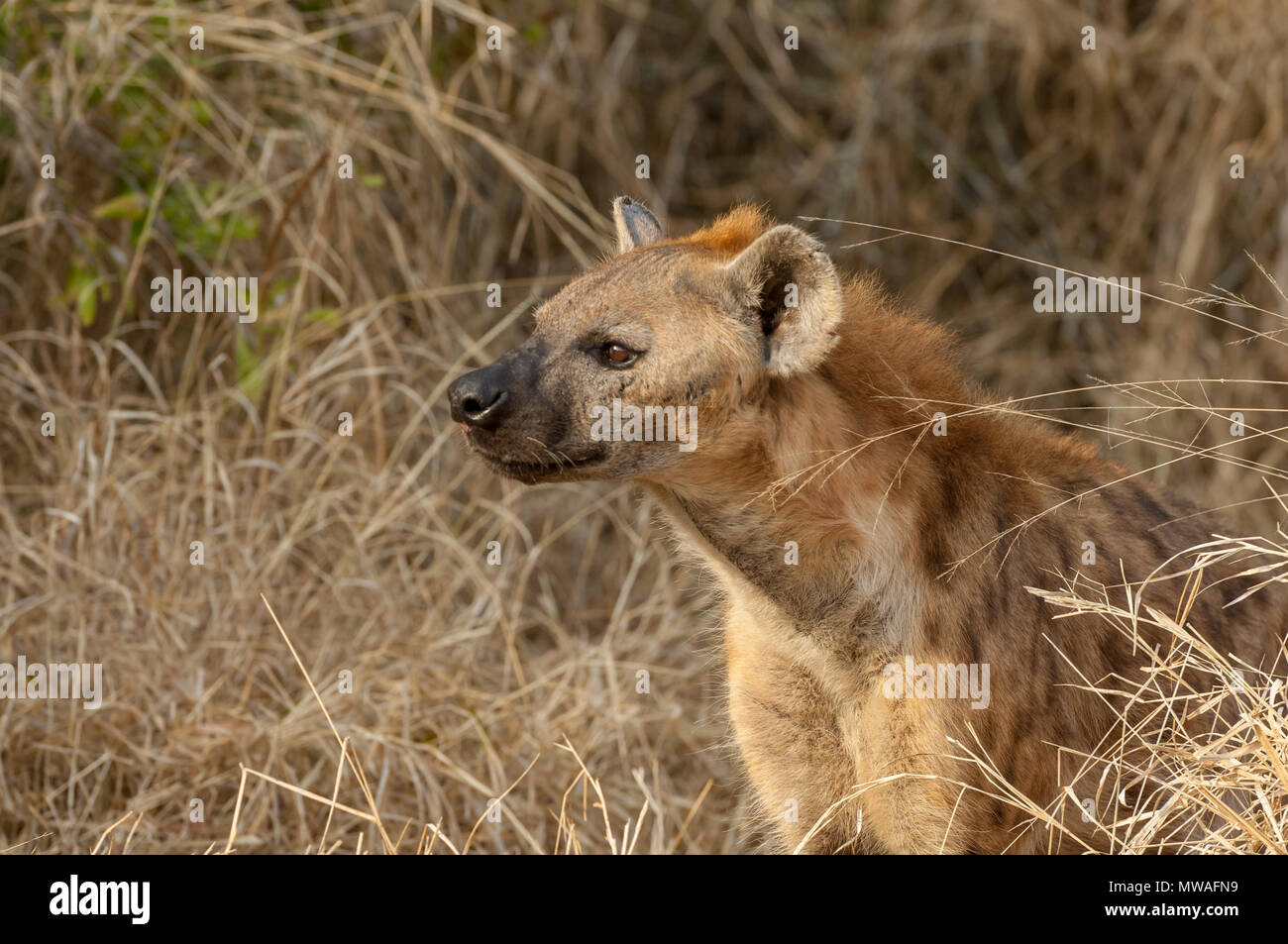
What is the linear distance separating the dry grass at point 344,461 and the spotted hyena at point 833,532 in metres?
0.29

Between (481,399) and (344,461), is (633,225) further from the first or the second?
(344,461)

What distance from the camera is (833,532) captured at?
12.0 feet

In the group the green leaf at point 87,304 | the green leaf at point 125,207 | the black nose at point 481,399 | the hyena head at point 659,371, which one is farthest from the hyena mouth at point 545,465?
the green leaf at point 125,207

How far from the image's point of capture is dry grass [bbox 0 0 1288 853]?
15.6 feet

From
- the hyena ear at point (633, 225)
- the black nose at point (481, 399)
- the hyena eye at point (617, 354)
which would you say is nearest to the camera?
the black nose at point (481, 399)

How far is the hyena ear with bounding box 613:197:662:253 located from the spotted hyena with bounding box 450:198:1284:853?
1.55ft

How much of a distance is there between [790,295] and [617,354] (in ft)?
1.50

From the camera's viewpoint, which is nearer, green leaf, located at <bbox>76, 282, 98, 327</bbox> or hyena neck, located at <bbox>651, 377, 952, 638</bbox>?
hyena neck, located at <bbox>651, 377, 952, 638</bbox>

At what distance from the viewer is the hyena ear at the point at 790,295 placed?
11.7 feet

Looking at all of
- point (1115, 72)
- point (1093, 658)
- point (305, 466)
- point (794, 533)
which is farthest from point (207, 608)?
point (1115, 72)

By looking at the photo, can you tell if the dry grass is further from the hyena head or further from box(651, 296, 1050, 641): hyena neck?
the hyena head

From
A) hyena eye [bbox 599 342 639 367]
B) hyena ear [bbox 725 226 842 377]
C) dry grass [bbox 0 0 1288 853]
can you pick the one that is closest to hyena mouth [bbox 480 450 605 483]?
hyena eye [bbox 599 342 639 367]

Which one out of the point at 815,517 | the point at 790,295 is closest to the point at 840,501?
the point at 815,517

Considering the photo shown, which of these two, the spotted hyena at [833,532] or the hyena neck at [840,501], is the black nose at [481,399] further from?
the hyena neck at [840,501]
